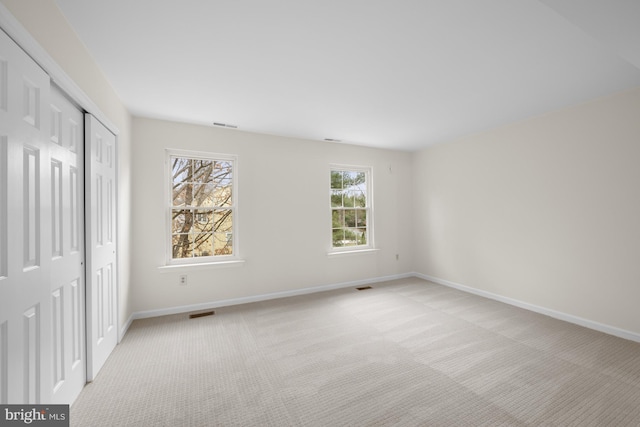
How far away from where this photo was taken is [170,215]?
142 inches

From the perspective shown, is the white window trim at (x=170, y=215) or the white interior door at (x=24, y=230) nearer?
the white interior door at (x=24, y=230)

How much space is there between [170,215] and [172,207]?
0.11m

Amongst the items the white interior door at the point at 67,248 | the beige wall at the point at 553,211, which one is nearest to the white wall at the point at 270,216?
the beige wall at the point at 553,211

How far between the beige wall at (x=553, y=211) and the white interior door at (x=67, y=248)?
16.1ft

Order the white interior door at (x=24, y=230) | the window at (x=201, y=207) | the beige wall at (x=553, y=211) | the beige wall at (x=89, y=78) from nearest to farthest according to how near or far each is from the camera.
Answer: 1. the white interior door at (x=24, y=230)
2. the beige wall at (x=89, y=78)
3. the beige wall at (x=553, y=211)
4. the window at (x=201, y=207)

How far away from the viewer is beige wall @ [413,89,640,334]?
9.16ft

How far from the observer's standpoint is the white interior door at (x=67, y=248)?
167 cm

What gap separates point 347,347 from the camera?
8.71ft

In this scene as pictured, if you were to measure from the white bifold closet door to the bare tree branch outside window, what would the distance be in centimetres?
170

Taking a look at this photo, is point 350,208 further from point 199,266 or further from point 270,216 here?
point 199,266

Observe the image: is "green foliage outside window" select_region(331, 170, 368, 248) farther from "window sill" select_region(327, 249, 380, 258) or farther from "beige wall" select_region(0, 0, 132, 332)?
"beige wall" select_region(0, 0, 132, 332)

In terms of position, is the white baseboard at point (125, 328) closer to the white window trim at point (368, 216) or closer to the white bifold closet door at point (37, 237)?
the white bifold closet door at point (37, 237)

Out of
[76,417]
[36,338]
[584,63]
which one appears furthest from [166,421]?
[584,63]

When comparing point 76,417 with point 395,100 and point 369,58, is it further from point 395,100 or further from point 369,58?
point 395,100
